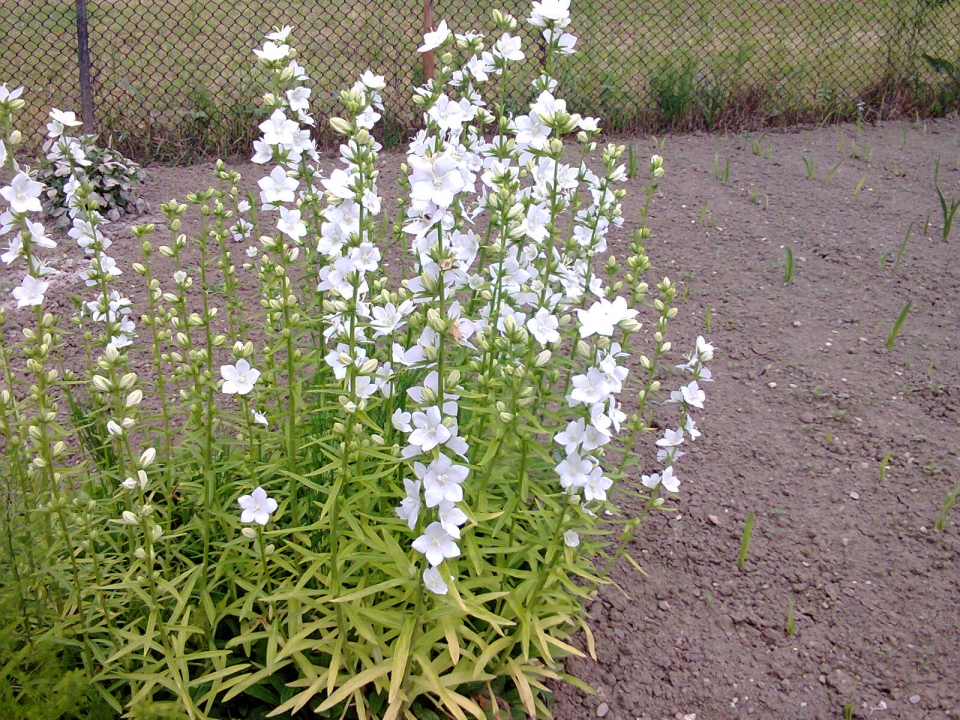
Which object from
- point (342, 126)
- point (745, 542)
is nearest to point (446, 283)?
point (342, 126)

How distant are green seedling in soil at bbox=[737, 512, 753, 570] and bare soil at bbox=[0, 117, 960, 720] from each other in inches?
1.4

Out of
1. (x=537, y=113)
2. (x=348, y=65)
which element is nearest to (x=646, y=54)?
(x=348, y=65)

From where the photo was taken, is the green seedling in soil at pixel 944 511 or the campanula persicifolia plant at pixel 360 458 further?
the green seedling in soil at pixel 944 511

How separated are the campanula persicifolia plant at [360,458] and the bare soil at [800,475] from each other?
0.56m

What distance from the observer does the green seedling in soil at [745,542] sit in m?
3.24

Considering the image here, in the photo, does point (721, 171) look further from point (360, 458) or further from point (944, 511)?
point (360, 458)

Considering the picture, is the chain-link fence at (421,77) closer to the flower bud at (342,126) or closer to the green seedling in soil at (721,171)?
the green seedling in soil at (721,171)

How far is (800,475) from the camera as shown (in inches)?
150

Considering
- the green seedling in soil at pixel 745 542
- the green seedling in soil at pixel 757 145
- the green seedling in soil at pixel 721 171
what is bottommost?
the green seedling in soil at pixel 745 542

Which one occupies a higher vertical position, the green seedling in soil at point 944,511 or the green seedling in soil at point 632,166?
the green seedling in soil at point 632,166

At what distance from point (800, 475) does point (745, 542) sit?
71 centimetres

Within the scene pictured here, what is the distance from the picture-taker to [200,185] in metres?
6.26

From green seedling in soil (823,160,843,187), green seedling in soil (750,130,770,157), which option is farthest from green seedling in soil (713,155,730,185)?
green seedling in soil (823,160,843,187)

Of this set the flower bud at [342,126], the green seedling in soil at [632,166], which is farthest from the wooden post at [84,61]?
the flower bud at [342,126]
